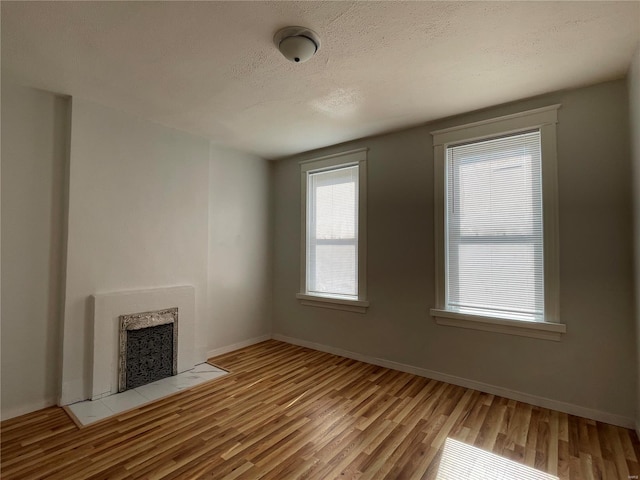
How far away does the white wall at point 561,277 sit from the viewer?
2.45 meters

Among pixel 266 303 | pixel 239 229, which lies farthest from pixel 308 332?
pixel 239 229

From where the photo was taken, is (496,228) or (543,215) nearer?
(543,215)

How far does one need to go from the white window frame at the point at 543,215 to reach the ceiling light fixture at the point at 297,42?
1.79 m

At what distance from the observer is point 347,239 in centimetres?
407

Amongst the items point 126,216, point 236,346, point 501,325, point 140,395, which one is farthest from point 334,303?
point 126,216

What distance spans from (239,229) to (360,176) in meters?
Answer: 1.76

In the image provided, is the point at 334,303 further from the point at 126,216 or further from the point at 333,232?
the point at 126,216

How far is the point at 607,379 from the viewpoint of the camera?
247 cm

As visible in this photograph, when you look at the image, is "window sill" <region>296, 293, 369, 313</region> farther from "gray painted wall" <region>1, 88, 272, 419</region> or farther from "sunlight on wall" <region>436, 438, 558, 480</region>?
"sunlight on wall" <region>436, 438, 558, 480</region>

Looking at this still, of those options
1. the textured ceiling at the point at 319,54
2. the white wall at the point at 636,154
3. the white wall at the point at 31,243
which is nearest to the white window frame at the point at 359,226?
the textured ceiling at the point at 319,54

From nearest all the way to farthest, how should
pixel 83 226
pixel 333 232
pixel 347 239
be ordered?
pixel 83 226, pixel 347 239, pixel 333 232

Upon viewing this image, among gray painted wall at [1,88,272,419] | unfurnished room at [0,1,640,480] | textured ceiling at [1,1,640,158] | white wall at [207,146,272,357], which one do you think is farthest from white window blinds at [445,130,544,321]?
gray painted wall at [1,88,272,419]

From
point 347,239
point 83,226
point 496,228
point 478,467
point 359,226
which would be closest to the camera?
point 478,467

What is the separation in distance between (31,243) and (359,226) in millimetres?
3106
